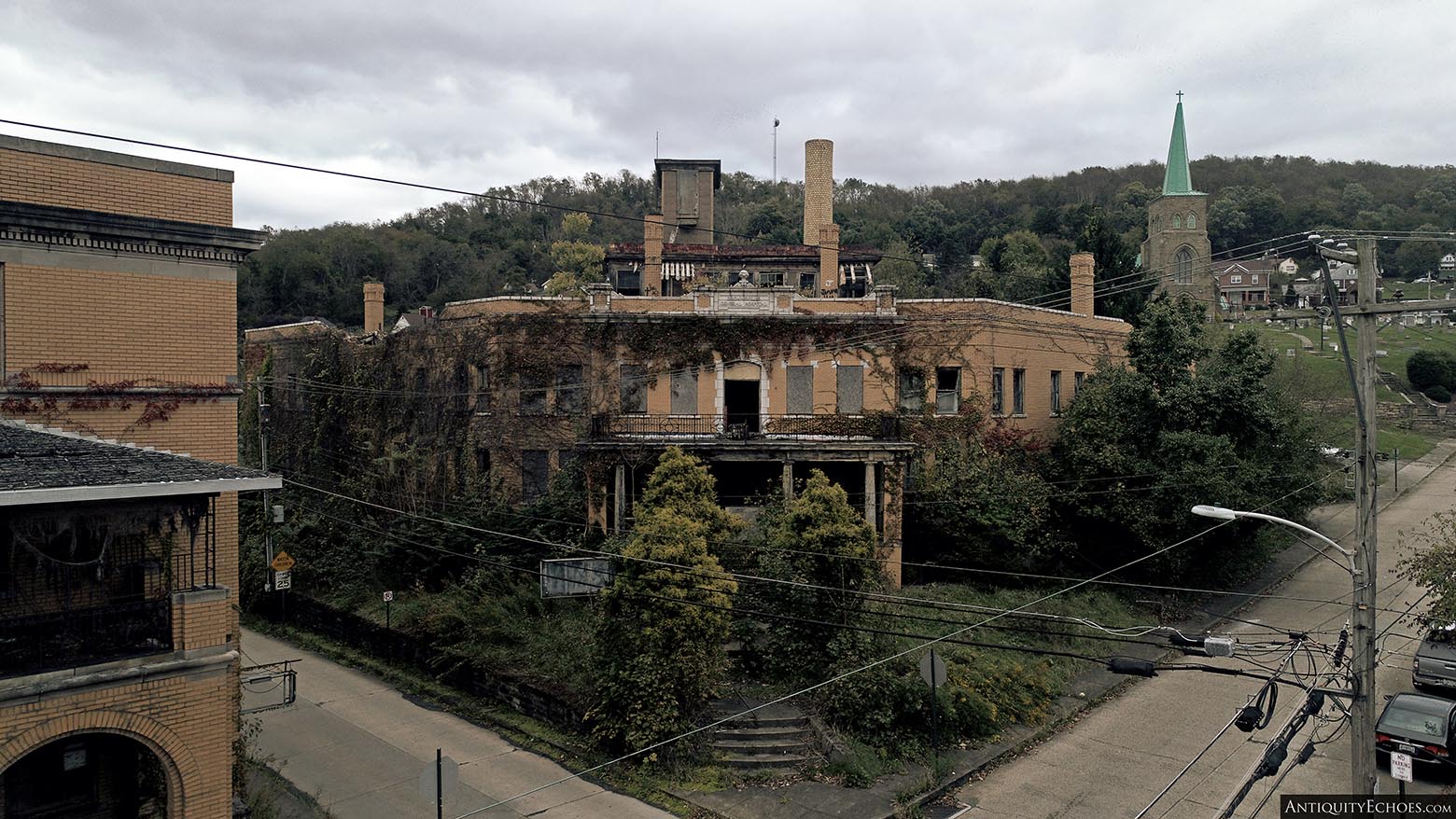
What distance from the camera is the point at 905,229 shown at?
86.2 meters

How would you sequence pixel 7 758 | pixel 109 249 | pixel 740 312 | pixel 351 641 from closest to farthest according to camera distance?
pixel 7 758 < pixel 109 249 < pixel 351 641 < pixel 740 312

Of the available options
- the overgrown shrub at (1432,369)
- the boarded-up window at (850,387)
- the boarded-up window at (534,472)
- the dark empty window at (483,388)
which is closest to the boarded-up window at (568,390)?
the boarded-up window at (534,472)

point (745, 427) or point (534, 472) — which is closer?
point (745, 427)

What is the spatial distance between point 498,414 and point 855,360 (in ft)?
38.8

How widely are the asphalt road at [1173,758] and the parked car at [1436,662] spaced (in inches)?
36.1

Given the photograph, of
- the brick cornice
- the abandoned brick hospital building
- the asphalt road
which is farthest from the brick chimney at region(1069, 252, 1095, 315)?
the brick cornice

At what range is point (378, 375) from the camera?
33188mm

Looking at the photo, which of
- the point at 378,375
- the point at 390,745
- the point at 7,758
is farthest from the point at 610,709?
the point at 378,375

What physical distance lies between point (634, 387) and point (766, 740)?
1376cm

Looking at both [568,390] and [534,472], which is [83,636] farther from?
[568,390]

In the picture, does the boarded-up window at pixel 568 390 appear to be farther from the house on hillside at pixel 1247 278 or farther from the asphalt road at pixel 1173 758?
the house on hillside at pixel 1247 278

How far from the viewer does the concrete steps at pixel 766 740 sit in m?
17.1

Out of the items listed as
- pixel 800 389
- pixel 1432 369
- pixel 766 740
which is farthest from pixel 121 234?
pixel 1432 369

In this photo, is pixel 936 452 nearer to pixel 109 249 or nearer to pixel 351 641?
pixel 351 641
